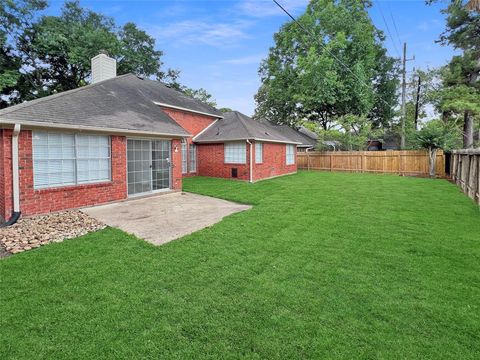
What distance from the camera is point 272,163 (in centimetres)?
1683

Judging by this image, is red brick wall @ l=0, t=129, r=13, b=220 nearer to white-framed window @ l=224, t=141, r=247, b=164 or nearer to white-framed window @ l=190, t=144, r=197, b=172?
white-framed window @ l=224, t=141, r=247, b=164

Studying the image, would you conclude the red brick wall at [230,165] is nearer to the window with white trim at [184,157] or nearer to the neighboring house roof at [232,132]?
the neighboring house roof at [232,132]

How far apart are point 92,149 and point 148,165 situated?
2.21 metres

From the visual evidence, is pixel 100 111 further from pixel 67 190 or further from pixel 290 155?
pixel 290 155

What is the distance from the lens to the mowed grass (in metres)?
2.54

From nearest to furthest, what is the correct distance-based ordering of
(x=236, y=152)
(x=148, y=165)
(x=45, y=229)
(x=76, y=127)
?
(x=45, y=229) → (x=76, y=127) → (x=148, y=165) → (x=236, y=152)

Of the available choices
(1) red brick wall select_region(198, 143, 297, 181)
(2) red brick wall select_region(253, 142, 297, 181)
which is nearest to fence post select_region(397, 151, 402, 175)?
(2) red brick wall select_region(253, 142, 297, 181)

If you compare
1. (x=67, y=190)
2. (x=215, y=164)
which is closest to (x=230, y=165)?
(x=215, y=164)

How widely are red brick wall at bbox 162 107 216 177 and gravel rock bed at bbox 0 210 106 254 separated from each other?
9305 millimetres

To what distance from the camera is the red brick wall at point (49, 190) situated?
6488mm

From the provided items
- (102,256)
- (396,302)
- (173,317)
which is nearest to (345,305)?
(396,302)

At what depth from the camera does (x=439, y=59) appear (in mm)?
23172

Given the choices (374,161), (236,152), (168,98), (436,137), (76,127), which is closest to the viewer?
(76,127)

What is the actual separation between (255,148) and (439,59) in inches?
797
